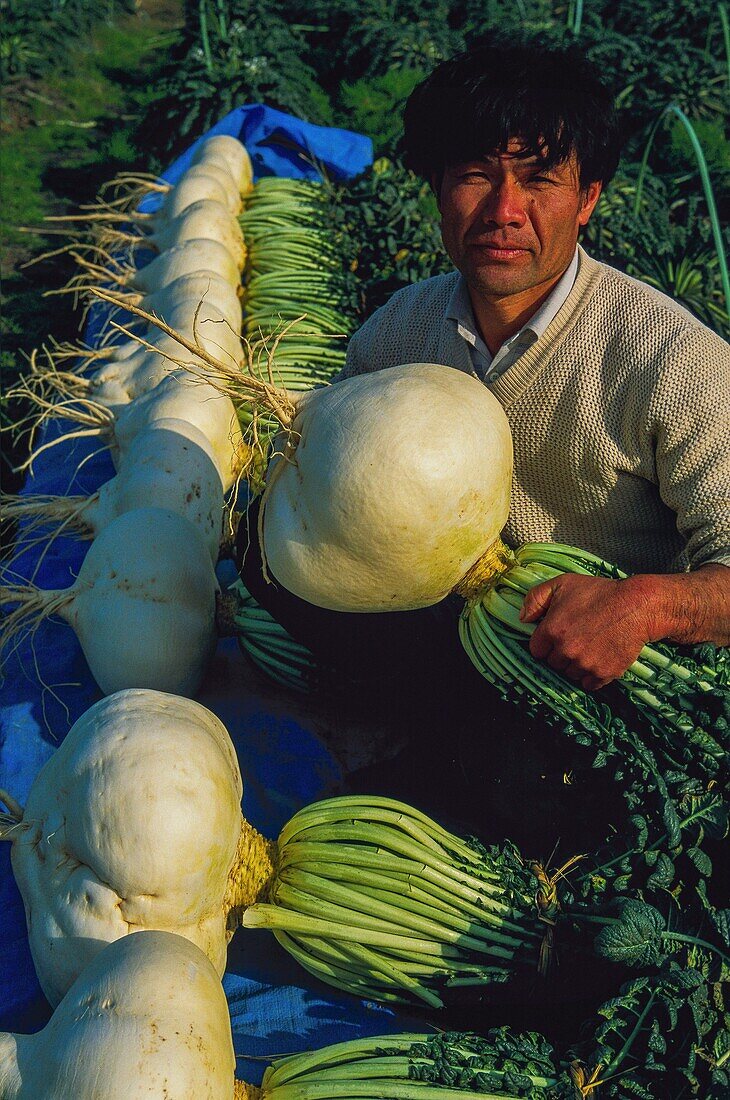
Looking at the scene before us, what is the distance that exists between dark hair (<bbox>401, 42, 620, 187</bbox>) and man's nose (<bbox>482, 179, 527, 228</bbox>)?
8cm

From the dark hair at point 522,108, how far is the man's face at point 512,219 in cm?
4

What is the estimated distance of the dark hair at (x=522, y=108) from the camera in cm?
214

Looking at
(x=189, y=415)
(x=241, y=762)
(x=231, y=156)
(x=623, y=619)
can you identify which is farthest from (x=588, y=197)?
(x=231, y=156)

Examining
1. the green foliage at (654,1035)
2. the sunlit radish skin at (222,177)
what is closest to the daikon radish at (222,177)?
the sunlit radish skin at (222,177)

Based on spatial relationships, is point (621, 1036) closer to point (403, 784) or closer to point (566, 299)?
point (403, 784)

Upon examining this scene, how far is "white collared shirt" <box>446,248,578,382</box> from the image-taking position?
2.27m

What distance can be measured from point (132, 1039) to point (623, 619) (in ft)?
3.60

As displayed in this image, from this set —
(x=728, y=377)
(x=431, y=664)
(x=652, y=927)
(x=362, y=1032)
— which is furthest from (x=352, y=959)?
(x=728, y=377)

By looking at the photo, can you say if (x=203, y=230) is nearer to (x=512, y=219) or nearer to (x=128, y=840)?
(x=512, y=219)

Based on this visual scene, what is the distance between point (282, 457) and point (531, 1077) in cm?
130

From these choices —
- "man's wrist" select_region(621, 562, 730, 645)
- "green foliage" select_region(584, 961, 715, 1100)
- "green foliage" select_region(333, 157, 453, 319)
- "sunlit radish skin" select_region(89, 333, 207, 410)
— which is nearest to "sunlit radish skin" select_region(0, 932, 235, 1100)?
"green foliage" select_region(584, 961, 715, 1100)

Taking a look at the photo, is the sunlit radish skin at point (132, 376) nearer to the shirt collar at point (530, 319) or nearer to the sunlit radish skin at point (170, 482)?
the sunlit radish skin at point (170, 482)

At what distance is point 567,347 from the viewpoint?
2268 millimetres

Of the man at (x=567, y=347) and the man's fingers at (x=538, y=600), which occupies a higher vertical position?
the man at (x=567, y=347)
